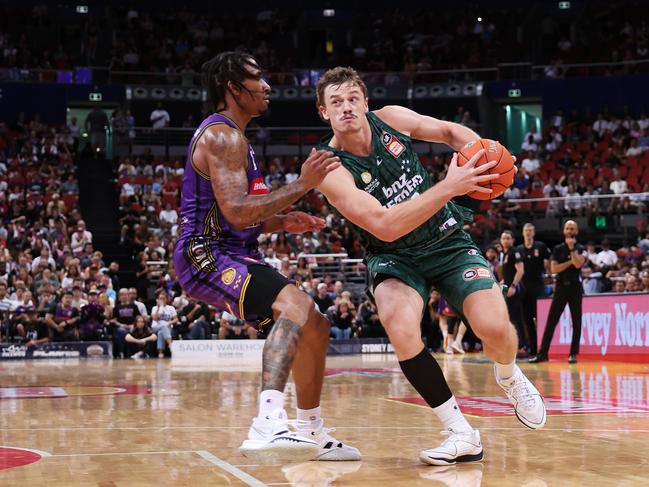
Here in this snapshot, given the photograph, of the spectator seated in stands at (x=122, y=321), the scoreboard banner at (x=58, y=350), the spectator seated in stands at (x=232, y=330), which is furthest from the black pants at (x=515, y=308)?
Answer: the scoreboard banner at (x=58, y=350)

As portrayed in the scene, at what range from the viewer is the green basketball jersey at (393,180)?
5047 mm

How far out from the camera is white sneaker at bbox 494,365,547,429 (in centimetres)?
505

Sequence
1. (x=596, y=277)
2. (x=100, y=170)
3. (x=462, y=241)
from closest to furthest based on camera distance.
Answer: (x=462, y=241)
(x=596, y=277)
(x=100, y=170)

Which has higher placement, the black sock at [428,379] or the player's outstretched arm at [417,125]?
the player's outstretched arm at [417,125]

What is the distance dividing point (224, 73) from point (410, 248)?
1.38 metres

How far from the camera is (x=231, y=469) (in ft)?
14.1

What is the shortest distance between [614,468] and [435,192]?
1.52 meters

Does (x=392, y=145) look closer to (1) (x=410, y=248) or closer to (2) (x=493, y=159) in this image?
(1) (x=410, y=248)

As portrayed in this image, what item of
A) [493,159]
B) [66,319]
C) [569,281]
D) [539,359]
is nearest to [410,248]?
[493,159]

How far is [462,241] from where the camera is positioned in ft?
17.0

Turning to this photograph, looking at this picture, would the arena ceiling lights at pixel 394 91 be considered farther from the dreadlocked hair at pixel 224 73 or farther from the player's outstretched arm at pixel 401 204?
the player's outstretched arm at pixel 401 204

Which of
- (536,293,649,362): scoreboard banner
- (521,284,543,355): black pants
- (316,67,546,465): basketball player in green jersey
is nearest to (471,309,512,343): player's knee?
(316,67,546,465): basketball player in green jersey

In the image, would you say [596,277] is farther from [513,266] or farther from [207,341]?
[207,341]

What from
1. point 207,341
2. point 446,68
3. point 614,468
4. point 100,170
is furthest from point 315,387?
point 446,68
